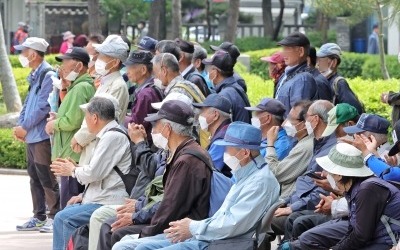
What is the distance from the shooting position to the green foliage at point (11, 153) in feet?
61.9

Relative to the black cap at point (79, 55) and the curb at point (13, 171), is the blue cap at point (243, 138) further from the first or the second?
the curb at point (13, 171)

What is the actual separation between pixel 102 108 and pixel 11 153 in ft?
28.1

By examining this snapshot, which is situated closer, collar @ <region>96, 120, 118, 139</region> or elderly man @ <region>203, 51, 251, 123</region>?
collar @ <region>96, 120, 118, 139</region>

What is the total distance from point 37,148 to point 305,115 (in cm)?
426

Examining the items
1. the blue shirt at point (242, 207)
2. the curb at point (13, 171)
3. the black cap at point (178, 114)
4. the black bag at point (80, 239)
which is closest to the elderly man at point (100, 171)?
the black bag at point (80, 239)

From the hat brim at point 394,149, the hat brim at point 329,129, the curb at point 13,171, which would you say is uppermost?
the hat brim at point 394,149

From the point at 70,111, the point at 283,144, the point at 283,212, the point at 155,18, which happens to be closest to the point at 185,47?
the point at 70,111

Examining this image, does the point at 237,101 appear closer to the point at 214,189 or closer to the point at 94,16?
the point at 214,189

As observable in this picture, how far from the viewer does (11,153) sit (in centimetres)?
1895

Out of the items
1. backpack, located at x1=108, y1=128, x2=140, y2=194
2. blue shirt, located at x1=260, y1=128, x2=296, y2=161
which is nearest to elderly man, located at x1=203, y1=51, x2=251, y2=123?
blue shirt, located at x1=260, y1=128, x2=296, y2=161

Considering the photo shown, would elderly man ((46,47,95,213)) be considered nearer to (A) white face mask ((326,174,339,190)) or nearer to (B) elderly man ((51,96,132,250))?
(B) elderly man ((51,96,132,250))

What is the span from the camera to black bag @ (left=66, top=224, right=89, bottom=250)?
1029 cm

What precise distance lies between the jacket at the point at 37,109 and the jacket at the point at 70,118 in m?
0.92

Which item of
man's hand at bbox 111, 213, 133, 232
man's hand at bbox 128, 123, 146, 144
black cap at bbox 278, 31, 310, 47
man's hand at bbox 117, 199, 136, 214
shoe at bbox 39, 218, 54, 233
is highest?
black cap at bbox 278, 31, 310, 47
